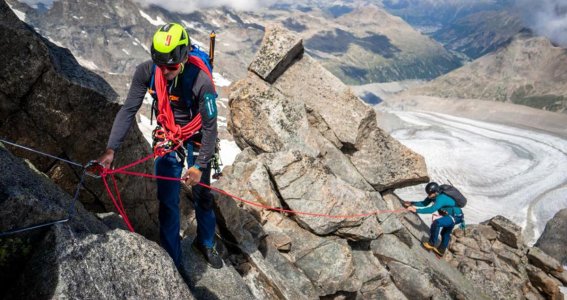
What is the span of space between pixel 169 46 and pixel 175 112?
5.75 feet

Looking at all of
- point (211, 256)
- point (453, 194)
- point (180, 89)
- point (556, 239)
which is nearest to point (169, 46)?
point (180, 89)

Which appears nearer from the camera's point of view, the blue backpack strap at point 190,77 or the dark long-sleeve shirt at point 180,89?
the dark long-sleeve shirt at point 180,89

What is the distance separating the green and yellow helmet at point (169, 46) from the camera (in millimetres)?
7141

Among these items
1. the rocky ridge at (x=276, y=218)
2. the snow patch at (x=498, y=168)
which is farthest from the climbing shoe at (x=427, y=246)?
the snow patch at (x=498, y=168)

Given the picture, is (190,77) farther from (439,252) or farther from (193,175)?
(439,252)

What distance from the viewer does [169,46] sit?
716cm

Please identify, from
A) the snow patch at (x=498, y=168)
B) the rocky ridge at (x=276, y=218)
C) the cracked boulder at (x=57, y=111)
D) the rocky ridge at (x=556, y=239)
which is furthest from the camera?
A: the snow patch at (x=498, y=168)

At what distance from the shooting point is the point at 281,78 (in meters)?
22.8

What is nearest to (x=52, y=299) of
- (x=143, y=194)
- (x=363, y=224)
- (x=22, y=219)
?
(x=22, y=219)

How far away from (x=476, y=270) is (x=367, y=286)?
431 inches

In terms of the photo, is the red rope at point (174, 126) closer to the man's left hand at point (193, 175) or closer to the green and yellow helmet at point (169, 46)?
the man's left hand at point (193, 175)

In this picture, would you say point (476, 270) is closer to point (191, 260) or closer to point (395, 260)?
point (395, 260)

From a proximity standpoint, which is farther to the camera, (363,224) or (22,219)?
(363,224)

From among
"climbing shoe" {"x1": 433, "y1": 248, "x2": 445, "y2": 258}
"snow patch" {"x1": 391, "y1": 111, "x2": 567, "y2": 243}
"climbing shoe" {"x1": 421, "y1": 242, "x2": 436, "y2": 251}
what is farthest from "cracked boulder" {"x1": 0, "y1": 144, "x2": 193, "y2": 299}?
"snow patch" {"x1": 391, "y1": 111, "x2": 567, "y2": 243}
